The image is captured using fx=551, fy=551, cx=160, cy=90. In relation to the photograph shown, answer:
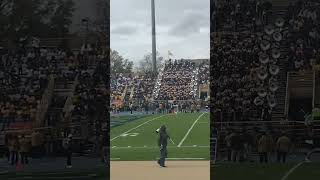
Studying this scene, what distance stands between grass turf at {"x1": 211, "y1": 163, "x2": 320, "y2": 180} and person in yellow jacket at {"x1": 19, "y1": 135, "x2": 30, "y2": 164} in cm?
341

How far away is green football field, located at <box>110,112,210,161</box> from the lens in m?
19.0

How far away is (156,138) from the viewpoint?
2622 centimetres

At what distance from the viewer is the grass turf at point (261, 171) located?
32.7ft

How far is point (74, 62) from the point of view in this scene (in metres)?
10.1

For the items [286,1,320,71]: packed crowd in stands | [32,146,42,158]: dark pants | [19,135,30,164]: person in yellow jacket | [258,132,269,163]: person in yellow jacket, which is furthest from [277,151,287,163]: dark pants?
[19,135,30,164]: person in yellow jacket

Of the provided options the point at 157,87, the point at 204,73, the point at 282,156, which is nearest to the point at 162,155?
the point at 282,156

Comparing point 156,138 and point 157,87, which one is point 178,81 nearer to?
point 157,87

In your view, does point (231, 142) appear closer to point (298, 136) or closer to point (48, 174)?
point (298, 136)

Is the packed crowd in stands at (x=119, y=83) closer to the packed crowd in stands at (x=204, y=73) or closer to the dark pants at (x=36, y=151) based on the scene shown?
the packed crowd in stands at (x=204, y=73)

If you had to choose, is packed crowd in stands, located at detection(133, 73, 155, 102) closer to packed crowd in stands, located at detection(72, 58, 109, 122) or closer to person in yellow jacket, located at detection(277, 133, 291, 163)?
packed crowd in stands, located at detection(72, 58, 109, 122)

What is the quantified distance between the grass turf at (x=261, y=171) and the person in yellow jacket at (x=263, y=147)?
0.13 meters

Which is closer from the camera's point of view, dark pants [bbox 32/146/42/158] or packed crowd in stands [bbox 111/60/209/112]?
dark pants [bbox 32/146/42/158]

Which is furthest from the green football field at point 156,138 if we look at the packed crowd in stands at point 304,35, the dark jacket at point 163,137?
the packed crowd in stands at point 304,35

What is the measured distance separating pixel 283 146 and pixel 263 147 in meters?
0.36
